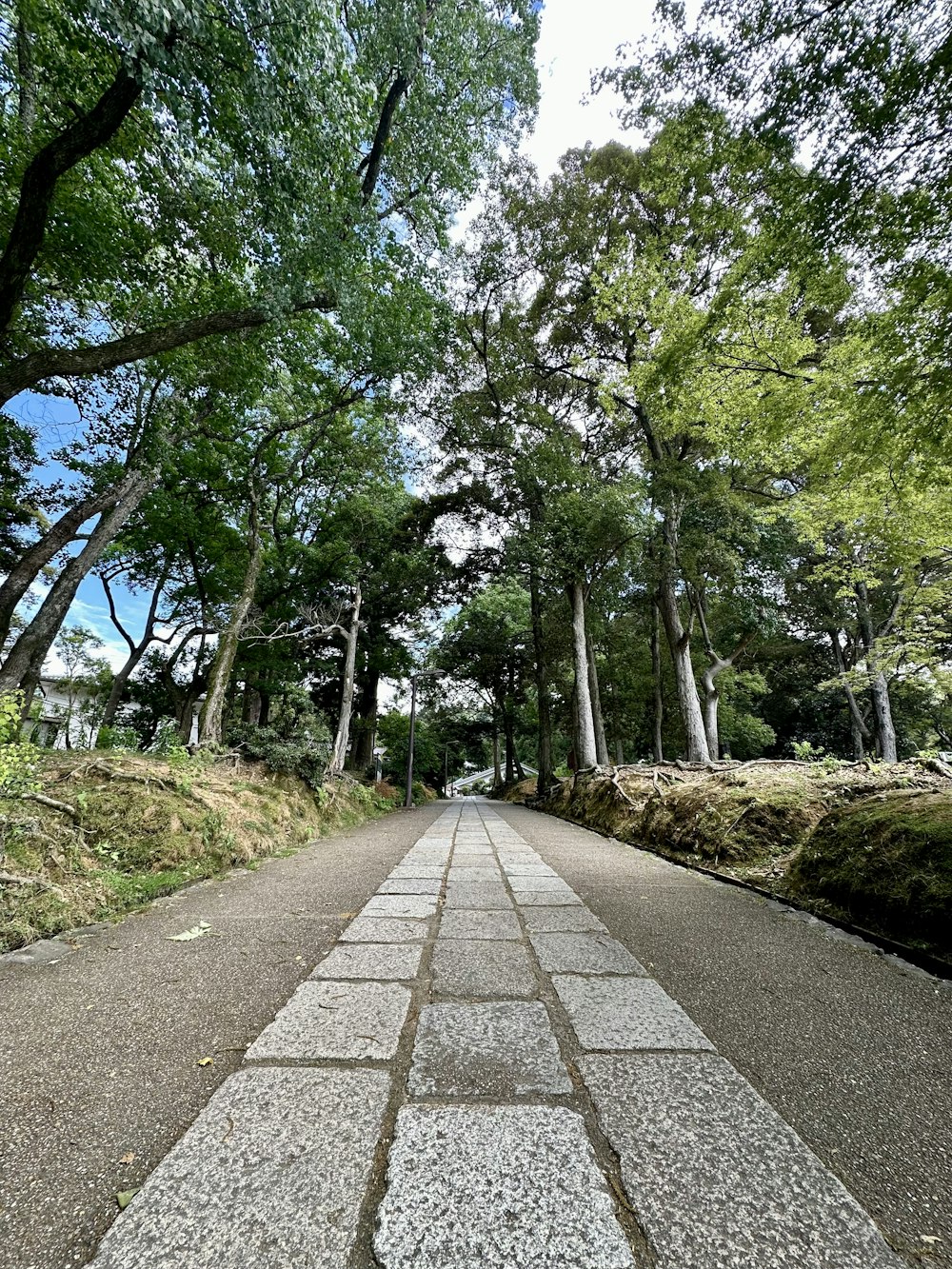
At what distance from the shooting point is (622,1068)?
1.43 metres

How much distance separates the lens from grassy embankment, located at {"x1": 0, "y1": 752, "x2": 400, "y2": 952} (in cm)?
268

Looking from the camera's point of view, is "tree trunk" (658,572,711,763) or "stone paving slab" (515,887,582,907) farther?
"tree trunk" (658,572,711,763)

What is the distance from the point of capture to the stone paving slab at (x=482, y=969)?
193 cm

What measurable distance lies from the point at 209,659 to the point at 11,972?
16401 millimetres

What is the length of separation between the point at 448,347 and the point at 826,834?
1277 cm

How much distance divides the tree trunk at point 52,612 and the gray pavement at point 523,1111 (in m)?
7.49

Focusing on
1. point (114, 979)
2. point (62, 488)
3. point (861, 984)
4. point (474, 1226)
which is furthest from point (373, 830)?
point (62, 488)

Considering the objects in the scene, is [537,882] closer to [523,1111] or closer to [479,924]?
[479,924]

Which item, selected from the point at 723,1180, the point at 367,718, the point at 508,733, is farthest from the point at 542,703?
the point at 723,1180

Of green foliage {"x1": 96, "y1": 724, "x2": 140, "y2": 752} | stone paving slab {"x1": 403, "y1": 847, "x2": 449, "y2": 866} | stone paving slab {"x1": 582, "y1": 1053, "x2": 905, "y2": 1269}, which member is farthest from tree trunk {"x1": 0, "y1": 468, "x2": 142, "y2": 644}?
stone paving slab {"x1": 582, "y1": 1053, "x2": 905, "y2": 1269}

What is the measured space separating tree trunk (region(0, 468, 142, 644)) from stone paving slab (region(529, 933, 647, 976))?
30.6ft

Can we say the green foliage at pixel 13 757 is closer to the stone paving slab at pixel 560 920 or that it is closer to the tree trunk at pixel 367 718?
the stone paving slab at pixel 560 920

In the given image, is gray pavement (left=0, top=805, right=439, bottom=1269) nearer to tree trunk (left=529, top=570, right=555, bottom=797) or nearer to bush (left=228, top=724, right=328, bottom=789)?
bush (left=228, top=724, right=328, bottom=789)

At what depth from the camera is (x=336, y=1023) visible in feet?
5.49
